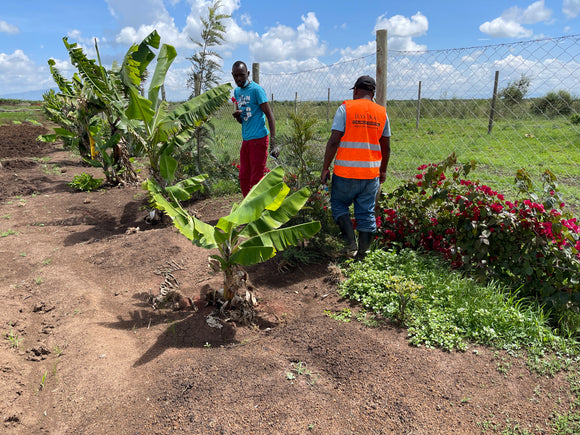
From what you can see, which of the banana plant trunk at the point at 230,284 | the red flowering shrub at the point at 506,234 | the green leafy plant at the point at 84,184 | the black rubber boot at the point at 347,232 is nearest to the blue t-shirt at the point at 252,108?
the black rubber boot at the point at 347,232

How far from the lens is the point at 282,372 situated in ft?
8.96

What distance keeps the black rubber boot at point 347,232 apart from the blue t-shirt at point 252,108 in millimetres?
2042

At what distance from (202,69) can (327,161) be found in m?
4.65

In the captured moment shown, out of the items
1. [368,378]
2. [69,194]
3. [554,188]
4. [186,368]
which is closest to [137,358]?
[186,368]

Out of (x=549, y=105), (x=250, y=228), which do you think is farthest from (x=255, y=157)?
(x=549, y=105)

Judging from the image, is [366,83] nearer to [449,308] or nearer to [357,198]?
[357,198]

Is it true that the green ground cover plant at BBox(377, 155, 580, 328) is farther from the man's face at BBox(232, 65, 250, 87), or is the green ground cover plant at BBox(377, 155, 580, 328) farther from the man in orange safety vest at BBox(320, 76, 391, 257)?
the man's face at BBox(232, 65, 250, 87)

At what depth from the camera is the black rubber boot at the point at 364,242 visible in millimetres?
4254

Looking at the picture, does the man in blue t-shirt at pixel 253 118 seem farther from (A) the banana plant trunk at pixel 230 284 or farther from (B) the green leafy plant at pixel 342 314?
(B) the green leafy plant at pixel 342 314

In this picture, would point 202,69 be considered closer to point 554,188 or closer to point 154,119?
point 154,119

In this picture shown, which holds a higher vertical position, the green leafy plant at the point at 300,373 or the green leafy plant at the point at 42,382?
the green leafy plant at the point at 300,373

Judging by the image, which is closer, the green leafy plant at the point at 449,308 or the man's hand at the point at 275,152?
the green leafy plant at the point at 449,308

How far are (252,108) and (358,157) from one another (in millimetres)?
2204

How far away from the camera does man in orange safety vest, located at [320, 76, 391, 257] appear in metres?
3.87
